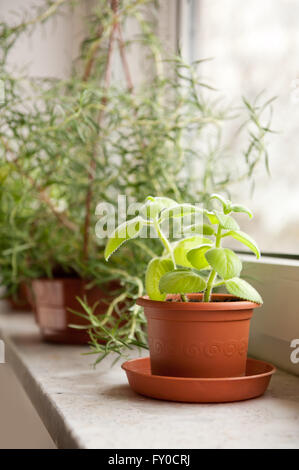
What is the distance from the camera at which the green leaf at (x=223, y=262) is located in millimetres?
653

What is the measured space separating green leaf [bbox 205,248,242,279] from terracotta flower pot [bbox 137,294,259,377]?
5cm

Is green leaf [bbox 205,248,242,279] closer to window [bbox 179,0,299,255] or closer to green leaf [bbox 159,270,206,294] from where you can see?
green leaf [bbox 159,270,206,294]

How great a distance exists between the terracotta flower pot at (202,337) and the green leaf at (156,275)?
1.2 inches

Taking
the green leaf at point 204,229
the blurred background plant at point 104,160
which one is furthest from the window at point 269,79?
the green leaf at point 204,229

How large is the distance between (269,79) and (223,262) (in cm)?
48

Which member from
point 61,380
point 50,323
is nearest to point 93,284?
point 50,323

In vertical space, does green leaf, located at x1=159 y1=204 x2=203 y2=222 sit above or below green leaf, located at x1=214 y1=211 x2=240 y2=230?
above

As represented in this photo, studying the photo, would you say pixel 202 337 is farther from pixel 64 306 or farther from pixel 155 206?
pixel 64 306

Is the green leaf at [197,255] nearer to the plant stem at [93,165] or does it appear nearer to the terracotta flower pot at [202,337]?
the terracotta flower pot at [202,337]

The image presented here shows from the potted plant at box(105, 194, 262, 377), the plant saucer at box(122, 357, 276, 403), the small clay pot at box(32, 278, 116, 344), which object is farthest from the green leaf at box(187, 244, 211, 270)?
the small clay pot at box(32, 278, 116, 344)

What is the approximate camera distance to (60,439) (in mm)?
614

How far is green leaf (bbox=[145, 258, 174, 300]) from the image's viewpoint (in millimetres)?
746

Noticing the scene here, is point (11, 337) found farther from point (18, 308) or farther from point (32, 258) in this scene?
point (18, 308)

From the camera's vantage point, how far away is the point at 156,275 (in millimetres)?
752
